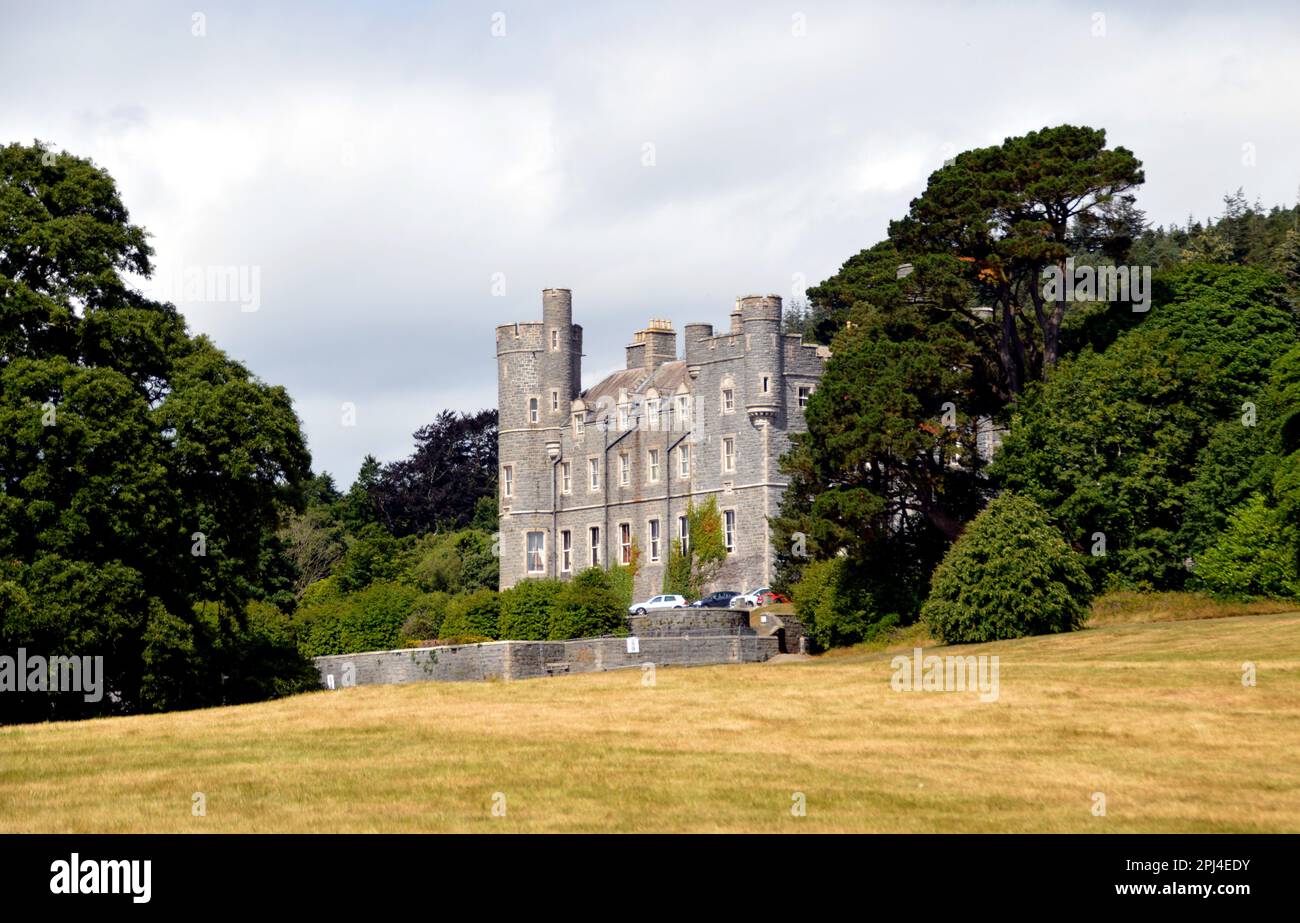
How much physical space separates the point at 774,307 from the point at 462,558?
26.1 meters

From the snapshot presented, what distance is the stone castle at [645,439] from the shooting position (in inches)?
2995

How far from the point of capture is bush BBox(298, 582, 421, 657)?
71.6 metres

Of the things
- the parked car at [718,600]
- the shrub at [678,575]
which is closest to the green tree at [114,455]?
the parked car at [718,600]

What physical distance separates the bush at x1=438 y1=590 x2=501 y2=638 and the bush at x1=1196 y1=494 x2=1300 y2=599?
2912 centimetres

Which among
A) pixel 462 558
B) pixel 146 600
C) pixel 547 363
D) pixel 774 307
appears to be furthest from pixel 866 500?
pixel 462 558

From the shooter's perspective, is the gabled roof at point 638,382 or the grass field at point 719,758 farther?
the gabled roof at point 638,382

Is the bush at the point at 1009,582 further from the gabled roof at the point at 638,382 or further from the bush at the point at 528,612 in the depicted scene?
the gabled roof at the point at 638,382

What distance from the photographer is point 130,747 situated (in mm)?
27016

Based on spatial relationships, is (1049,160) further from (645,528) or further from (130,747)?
(130,747)

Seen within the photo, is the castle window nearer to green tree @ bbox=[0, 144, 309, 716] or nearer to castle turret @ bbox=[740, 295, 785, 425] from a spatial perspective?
castle turret @ bbox=[740, 295, 785, 425]

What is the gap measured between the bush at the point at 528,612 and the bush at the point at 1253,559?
26.0 metres

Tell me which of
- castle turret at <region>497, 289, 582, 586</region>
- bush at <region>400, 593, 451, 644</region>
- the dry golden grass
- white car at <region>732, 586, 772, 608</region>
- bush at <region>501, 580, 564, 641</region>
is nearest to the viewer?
Answer: the dry golden grass

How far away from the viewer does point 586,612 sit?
216ft
